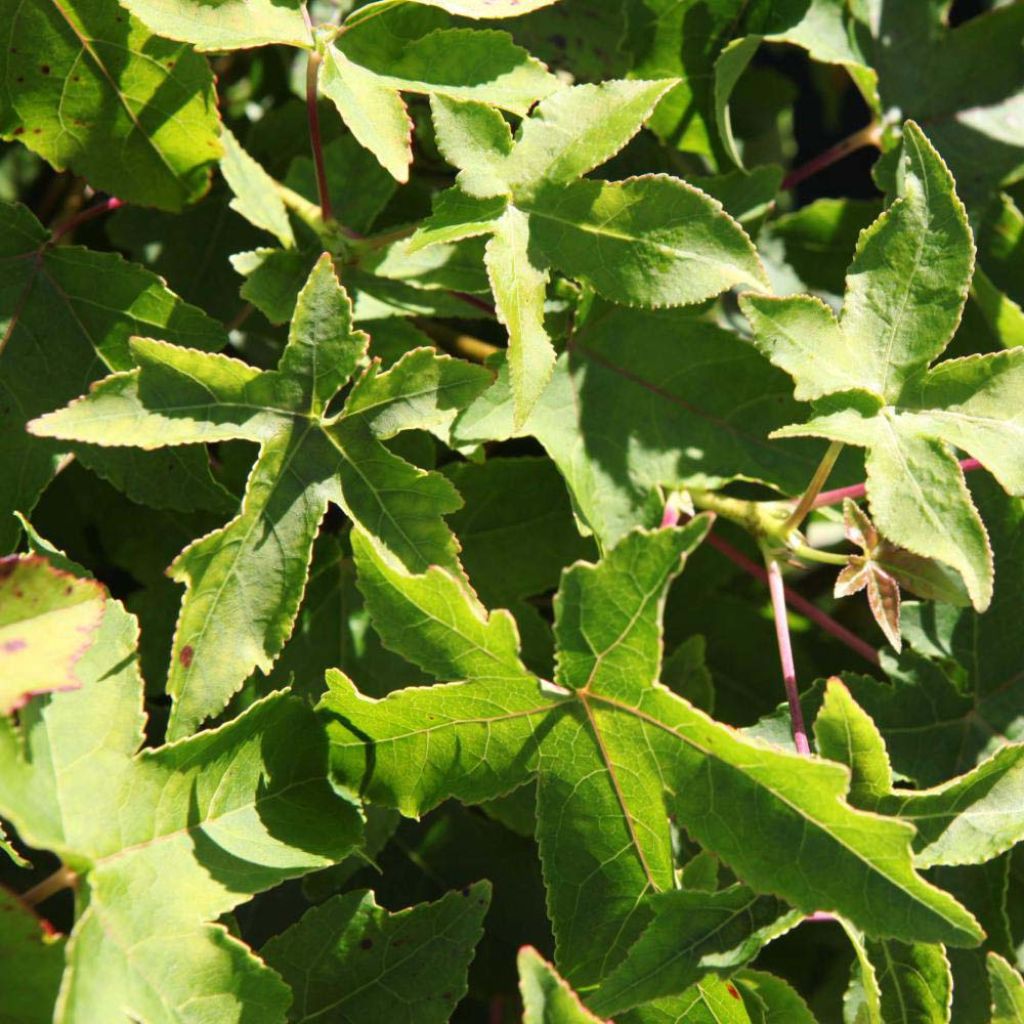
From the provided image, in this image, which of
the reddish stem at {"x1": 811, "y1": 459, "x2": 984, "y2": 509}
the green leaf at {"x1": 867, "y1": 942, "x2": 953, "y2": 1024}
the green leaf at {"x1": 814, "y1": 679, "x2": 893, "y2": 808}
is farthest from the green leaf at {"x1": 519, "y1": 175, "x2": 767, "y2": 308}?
the green leaf at {"x1": 867, "y1": 942, "x2": 953, "y2": 1024}

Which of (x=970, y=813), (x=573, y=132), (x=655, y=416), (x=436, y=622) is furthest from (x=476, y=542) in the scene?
(x=970, y=813)

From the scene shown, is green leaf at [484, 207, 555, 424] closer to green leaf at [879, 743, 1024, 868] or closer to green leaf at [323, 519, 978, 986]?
green leaf at [323, 519, 978, 986]

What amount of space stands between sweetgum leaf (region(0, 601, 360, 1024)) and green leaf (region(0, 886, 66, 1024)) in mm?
38

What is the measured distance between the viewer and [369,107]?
100 cm

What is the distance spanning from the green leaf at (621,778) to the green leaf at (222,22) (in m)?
0.51

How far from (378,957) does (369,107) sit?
0.72 meters

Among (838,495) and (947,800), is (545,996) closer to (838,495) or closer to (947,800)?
(947,800)

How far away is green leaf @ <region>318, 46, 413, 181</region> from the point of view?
986 millimetres

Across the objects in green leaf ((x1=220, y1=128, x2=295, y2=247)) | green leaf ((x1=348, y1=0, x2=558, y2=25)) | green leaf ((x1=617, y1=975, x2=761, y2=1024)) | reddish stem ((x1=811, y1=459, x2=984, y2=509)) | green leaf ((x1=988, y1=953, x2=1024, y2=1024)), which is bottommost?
green leaf ((x1=988, y1=953, x2=1024, y2=1024))

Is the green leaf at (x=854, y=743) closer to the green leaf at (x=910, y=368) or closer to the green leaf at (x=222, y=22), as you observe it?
the green leaf at (x=910, y=368)

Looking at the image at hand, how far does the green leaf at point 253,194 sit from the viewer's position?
3.62 ft

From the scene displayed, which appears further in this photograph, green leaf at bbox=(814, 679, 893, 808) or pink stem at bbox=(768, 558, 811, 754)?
pink stem at bbox=(768, 558, 811, 754)

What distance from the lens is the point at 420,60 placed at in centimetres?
103

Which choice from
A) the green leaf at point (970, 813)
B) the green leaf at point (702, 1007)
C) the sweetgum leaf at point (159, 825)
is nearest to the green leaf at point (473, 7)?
the sweetgum leaf at point (159, 825)
